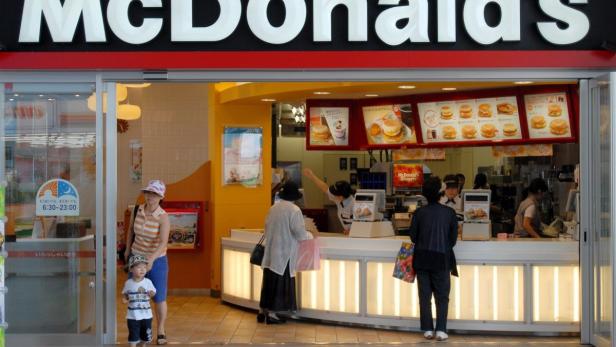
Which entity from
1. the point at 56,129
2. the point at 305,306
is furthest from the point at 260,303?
the point at 56,129

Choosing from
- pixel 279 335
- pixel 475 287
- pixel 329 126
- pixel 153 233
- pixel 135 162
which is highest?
pixel 329 126

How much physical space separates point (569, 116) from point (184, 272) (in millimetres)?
5277

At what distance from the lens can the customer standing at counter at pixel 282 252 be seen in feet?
30.8

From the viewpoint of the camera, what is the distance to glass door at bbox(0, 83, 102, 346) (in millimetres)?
8164

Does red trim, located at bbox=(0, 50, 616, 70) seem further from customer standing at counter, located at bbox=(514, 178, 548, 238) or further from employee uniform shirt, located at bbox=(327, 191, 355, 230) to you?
employee uniform shirt, located at bbox=(327, 191, 355, 230)

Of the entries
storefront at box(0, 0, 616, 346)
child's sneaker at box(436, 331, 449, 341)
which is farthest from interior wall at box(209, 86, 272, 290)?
child's sneaker at box(436, 331, 449, 341)

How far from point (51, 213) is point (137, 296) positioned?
127cm

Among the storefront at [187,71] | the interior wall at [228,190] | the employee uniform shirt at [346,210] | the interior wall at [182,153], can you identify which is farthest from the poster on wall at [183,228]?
the storefront at [187,71]

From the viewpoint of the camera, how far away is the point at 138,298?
7566 millimetres

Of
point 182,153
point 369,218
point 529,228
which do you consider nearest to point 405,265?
point 369,218

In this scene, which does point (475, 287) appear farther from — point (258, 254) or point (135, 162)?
point (135, 162)

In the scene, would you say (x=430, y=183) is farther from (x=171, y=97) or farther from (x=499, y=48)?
(x=171, y=97)

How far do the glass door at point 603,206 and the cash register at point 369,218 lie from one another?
235cm

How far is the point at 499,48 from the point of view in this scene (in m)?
8.06
